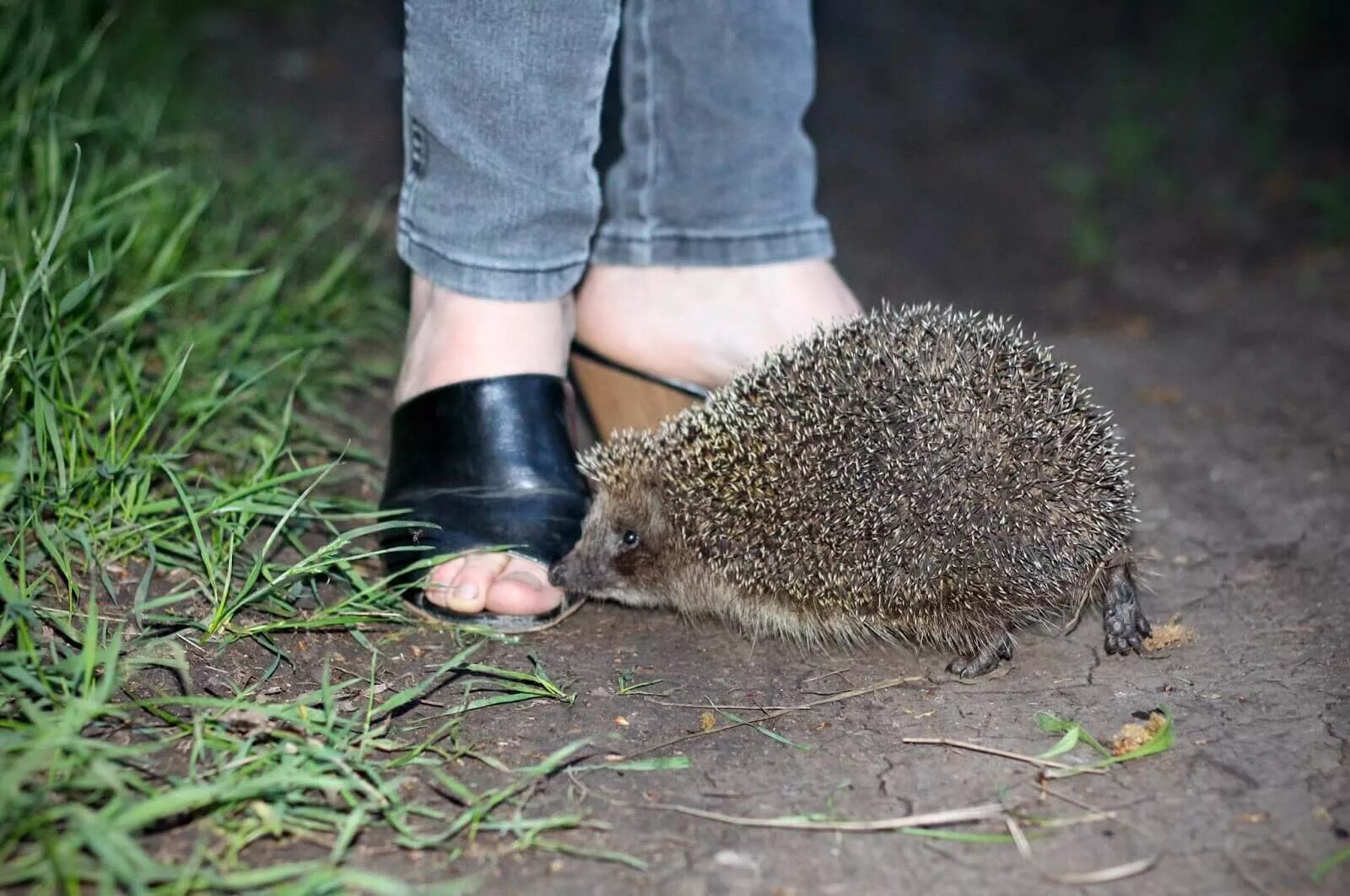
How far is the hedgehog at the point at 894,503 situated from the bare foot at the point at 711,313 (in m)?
0.41

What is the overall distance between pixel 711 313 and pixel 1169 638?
5.59ft

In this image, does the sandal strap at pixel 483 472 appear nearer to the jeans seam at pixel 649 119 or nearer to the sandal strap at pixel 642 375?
the sandal strap at pixel 642 375

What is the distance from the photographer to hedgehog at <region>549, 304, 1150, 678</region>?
310 cm

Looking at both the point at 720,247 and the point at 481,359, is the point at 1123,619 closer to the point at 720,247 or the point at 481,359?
the point at 720,247

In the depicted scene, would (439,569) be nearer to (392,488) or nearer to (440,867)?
(392,488)

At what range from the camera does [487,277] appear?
11.0 ft

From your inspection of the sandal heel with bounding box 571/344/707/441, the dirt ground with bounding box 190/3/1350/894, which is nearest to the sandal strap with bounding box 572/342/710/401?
the sandal heel with bounding box 571/344/707/441

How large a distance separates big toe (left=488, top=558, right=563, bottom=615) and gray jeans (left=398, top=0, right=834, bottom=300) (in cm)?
76

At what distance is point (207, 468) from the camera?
3805mm

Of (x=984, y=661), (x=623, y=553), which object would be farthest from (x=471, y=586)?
(x=984, y=661)

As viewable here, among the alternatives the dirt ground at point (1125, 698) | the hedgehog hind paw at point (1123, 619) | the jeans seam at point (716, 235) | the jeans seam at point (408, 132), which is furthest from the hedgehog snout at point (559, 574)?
the hedgehog hind paw at point (1123, 619)

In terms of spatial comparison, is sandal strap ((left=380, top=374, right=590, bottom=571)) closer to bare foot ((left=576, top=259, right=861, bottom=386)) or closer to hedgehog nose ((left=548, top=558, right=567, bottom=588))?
hedgehog nose ((left=548, top=558, right=567, bottom=588))

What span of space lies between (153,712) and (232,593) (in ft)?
2.09

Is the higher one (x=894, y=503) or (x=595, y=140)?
(x=595, y=140)
